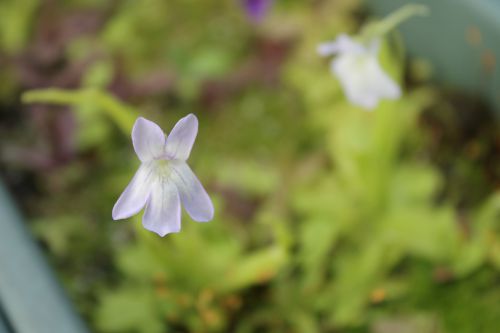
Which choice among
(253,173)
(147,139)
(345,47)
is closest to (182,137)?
(147,139)

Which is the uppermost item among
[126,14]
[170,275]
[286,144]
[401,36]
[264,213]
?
[126,14]

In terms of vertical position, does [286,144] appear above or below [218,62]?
below

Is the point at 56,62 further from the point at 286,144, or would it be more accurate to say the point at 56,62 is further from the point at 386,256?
the point at 386,256

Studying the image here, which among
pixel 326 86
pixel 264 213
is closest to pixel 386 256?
pixel 264 213

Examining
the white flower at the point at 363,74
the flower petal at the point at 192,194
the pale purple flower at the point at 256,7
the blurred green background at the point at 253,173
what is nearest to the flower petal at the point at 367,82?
the white flower at the point at 363,74

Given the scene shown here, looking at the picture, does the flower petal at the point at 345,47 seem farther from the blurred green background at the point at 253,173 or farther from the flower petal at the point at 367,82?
the blurred green background at the point at 253,173

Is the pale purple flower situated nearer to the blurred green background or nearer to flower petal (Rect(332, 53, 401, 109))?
the blurred green background
